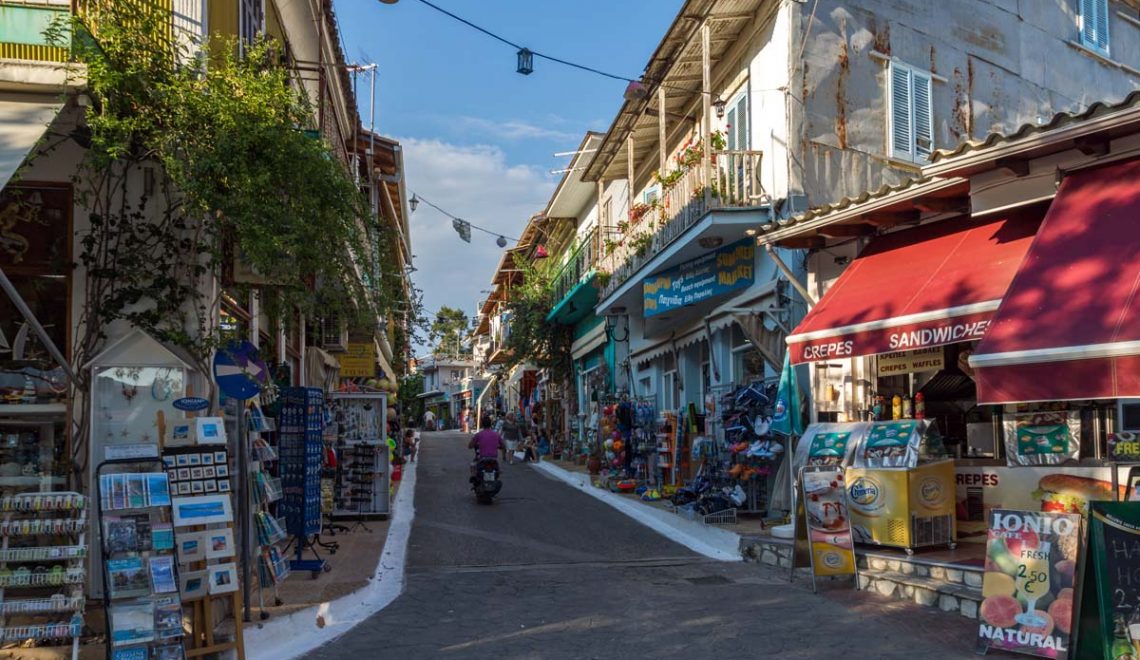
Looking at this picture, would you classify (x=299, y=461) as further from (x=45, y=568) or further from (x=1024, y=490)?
(x=1024, y=490)

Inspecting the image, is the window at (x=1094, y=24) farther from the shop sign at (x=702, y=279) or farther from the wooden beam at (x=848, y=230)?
the wooden beam at (x=848, y=230)

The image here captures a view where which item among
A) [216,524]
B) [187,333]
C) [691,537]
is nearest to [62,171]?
[187,333]

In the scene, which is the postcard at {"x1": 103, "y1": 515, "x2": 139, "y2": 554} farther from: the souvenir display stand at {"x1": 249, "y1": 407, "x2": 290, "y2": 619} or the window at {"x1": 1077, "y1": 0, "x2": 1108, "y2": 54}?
the window at {"x1": 1077, "y1": 0, "x2": 1108, "y2": 54}

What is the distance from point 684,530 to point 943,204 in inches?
239

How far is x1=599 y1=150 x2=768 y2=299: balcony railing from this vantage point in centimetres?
1406

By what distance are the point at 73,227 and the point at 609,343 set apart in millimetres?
18980

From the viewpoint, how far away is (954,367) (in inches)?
420

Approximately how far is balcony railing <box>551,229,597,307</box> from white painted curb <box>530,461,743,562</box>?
24.8 feet

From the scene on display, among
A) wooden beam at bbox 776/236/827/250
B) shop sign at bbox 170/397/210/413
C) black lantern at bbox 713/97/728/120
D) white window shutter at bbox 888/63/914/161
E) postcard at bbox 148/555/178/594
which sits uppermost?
black lantern at bbox 713/97/728/120

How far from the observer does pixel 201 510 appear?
6738 mm


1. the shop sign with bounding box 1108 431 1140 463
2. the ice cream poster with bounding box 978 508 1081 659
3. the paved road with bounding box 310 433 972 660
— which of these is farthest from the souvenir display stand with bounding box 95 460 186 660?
the shop sign with bounding box 1108 431 1140 463

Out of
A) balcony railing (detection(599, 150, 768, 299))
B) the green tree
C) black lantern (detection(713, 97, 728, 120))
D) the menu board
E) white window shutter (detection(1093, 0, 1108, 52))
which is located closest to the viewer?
the menu board

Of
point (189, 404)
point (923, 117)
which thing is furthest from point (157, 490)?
point (923, 117)

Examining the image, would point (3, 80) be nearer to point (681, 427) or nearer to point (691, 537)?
point (691, 537)
